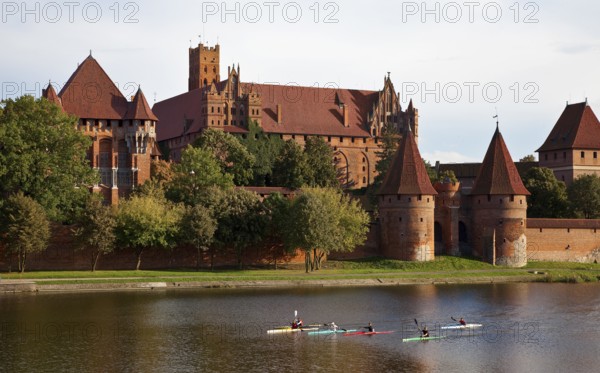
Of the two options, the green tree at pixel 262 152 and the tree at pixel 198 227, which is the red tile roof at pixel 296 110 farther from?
the tree at pixel 198 227

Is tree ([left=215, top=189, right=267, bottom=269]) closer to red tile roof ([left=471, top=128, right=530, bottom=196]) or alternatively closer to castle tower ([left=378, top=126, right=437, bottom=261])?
castle tower ([left=378, top=126, right=437, bottom=261])

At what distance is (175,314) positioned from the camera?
54688 mm

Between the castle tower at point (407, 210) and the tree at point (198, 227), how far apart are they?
619 inches

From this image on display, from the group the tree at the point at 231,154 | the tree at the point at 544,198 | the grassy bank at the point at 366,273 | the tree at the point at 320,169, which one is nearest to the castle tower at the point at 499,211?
the grassy bank at the point at 366,273

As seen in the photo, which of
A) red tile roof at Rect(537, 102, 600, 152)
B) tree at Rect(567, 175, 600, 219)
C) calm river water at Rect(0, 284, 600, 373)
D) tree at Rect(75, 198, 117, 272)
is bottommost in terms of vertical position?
calm river water at Rect(0, 284, 600, 373)

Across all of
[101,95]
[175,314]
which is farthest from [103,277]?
[101,95]

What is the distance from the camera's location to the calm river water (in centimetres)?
4266

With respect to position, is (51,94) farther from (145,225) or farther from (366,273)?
(366,273)

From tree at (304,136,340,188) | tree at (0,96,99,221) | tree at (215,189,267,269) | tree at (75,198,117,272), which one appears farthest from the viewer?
tree at (304,136,340,188)

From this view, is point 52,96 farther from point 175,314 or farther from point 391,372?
point 391,372

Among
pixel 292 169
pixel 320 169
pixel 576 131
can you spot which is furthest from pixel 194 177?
pixel 576 131

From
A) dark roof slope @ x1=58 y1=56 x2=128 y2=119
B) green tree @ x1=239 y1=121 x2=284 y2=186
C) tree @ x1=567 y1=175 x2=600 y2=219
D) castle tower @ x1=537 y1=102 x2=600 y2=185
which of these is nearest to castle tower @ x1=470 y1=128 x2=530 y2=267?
tree @ x1=567 y1=175 x2=600 y2=219

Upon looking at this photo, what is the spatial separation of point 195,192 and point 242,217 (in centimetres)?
767

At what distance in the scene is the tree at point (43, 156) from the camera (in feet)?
241
